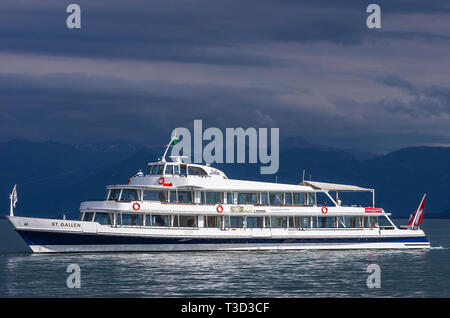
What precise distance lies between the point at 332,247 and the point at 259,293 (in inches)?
921

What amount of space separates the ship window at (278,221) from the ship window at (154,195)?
9415 mm

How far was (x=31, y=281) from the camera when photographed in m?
44.5

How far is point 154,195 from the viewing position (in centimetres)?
5916

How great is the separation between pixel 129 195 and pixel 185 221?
4925 millimetres

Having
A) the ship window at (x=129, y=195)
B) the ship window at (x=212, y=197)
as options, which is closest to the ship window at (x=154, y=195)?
the ship window at (x=129, y=195)

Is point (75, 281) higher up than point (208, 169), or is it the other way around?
point (208, 169)

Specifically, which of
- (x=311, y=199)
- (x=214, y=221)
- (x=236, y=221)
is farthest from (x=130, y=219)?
(x=311, y=199)

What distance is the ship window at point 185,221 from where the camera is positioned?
59250 millimetres

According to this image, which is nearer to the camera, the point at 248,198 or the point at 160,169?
the point at 160,169

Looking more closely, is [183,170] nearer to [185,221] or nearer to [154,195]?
[154,195]

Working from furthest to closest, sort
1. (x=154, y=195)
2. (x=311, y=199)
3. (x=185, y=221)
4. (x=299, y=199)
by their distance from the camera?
(x=311, y=199), (x=299, y=199), (x=185, y=221), (x=154, y=195)
